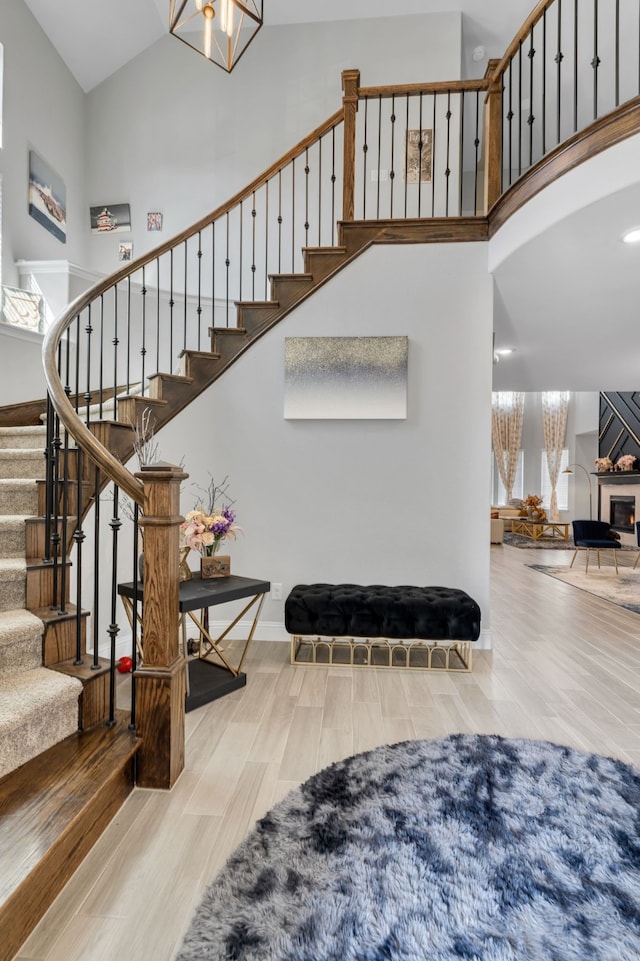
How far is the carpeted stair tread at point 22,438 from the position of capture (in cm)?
315

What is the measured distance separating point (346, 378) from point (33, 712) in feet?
9.21

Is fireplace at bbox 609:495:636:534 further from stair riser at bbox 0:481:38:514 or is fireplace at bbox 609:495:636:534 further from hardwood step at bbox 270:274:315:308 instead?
stair riser at bbox 0:481:38:514

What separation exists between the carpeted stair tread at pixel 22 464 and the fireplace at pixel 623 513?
36.5 ft

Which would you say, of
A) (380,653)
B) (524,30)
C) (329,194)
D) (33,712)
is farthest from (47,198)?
(380,653)

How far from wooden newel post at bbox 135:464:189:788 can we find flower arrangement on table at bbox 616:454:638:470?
10.8 meters

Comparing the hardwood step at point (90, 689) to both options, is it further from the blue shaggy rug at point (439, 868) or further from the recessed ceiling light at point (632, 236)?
the recessed ceiling light at point (632, 236)

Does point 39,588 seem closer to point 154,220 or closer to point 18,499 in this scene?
point 18,499

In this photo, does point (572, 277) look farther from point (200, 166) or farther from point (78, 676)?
point (200, 166)

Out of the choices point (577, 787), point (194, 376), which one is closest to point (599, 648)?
point (577, 787)

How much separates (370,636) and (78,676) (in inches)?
71.6

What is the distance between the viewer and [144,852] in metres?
1.54

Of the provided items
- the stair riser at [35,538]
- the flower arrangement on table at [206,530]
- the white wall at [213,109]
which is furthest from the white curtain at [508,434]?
the stair riser at [35,538]

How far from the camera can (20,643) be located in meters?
1.89

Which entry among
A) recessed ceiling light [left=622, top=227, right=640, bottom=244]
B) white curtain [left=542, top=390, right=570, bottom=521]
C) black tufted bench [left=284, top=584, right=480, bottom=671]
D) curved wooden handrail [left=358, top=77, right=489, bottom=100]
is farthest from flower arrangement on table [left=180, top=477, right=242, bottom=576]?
white curtain [left=542, top=390, right=570, bottom=521]
